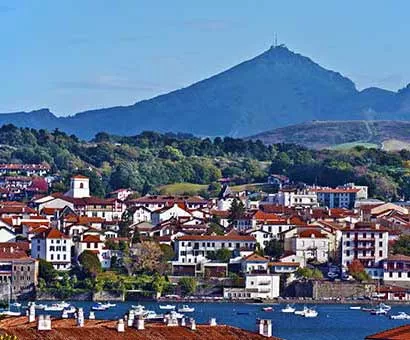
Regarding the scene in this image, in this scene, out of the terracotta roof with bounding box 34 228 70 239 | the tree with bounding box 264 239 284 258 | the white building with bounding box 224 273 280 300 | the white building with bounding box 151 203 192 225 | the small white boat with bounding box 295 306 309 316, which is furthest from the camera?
the white building with bounding box 151 203 192 225

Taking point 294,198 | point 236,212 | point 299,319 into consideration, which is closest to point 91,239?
point 236,212

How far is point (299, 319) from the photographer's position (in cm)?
6191

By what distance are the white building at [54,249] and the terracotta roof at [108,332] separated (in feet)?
157

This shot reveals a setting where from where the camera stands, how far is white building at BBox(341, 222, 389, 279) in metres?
77.8

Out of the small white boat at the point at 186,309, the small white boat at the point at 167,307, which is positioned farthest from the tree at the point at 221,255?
the small white boat at the point at 186,309

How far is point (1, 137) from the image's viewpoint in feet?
463

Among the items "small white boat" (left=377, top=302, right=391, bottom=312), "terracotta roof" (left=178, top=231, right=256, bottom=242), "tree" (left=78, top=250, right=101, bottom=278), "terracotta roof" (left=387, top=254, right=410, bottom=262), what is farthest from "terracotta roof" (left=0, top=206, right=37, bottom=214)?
"small white boat" (left=377, top=302, right=391, bottom=312)

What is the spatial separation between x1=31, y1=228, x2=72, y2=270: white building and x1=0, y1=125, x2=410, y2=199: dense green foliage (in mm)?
31705

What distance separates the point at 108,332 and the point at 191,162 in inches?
3894

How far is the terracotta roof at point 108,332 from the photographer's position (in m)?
25.0

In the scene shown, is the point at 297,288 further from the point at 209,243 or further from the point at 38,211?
the point at 38,211

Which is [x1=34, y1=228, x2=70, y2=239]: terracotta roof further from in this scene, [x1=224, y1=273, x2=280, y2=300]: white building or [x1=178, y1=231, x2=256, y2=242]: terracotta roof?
[x1=224, y1=273, x2=280, y2=300]: white building

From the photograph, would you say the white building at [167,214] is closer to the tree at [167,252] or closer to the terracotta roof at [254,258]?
the tree at [167,252]

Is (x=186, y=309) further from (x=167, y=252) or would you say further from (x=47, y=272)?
(x=167, y=252)
